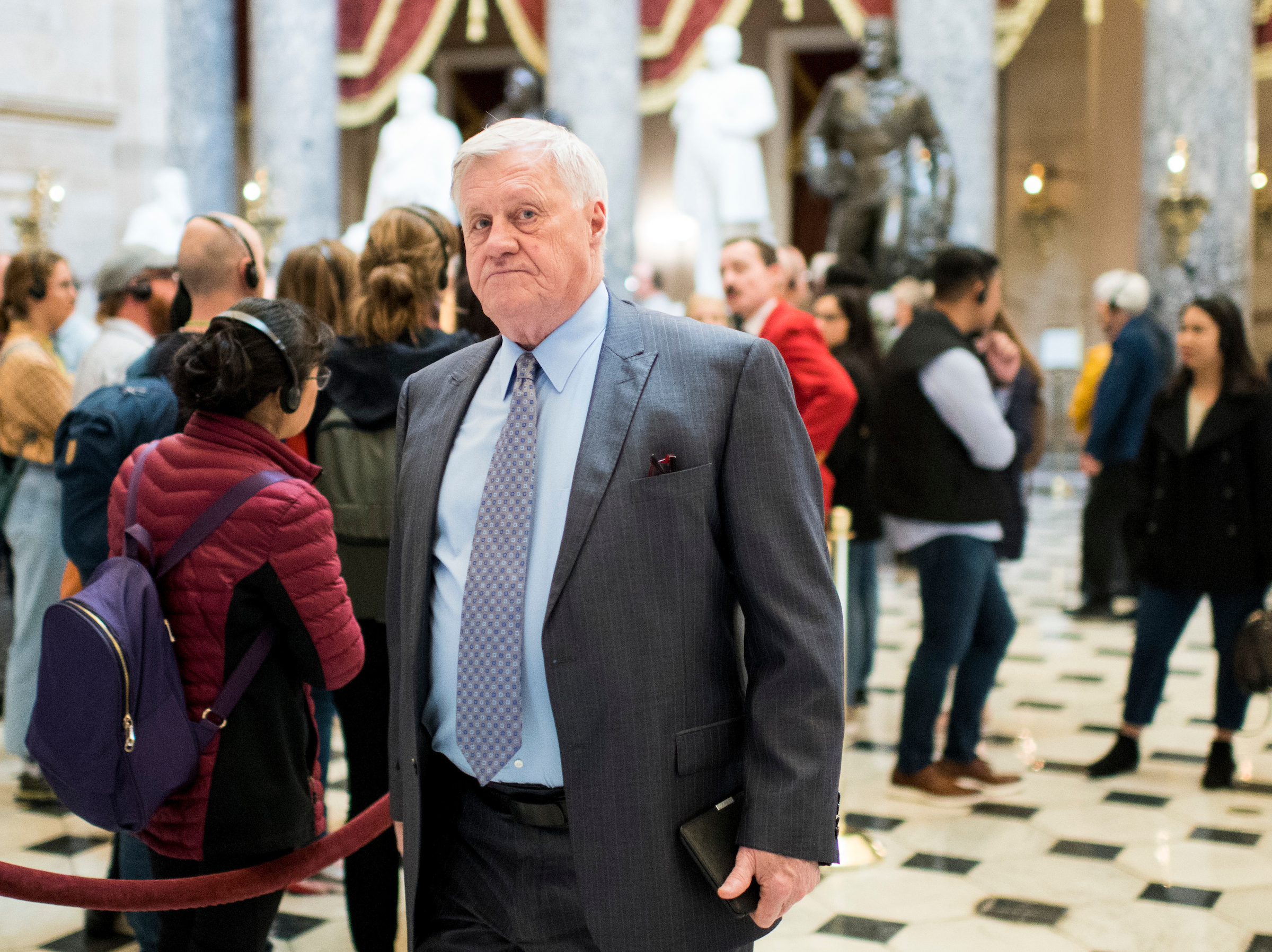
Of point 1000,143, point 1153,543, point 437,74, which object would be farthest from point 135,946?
point 437,74

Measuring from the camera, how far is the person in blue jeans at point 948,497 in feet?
15.0

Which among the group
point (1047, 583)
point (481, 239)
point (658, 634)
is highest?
point (481, 239)

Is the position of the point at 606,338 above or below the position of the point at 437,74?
below

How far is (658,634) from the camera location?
1.81 metres

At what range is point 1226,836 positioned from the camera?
452cm

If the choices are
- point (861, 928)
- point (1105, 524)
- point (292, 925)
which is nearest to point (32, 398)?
point (292, 925)

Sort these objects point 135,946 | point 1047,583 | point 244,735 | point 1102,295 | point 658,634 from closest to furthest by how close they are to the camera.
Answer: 1. point 658,634
2. point 244,735
3. point 135,946
4. point 1102,295
5. point 1047,583

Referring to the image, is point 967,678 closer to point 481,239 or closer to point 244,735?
point 244,735

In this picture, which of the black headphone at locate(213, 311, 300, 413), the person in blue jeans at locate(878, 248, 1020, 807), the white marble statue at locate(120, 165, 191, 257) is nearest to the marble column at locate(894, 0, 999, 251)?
the white marble statue at locate(120, 165, 191, 257)

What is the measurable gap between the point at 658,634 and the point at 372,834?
127 centimetres

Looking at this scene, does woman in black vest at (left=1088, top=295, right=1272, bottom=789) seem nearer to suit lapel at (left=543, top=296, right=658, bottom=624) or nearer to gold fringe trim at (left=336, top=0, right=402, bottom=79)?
suit lapel at (left=543, top=296, right=658, bottom=624)

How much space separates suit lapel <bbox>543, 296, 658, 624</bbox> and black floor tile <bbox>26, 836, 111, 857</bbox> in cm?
315

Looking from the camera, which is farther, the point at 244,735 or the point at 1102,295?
the point at 1102,295

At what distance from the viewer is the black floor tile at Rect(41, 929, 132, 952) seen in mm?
3602
